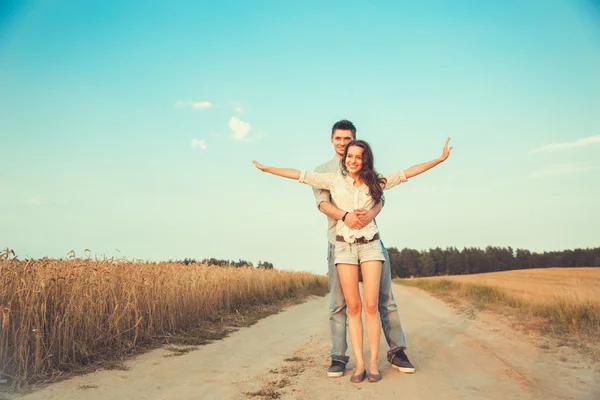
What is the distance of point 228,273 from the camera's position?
40.4 feet

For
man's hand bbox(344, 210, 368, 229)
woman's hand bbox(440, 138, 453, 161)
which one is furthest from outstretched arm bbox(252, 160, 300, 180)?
woman's hand bbox(440, 138, 453, 161)

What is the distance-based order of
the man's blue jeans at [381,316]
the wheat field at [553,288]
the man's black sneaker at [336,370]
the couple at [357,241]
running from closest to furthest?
the couple at [357,241]
the man's black sneaker at [336,370]
the man's blue jeans at [381,316]
the wheat field at [553,288]

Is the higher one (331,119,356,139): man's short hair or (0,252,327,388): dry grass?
(331,119,356,139): man's short hair

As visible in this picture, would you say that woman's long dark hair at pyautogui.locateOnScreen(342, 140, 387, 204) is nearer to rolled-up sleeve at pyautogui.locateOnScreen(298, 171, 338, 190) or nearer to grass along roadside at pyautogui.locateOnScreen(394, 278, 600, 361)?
rolled-up sleeve at pyautogui.locateOnScreen(298, 171, 338, 190)

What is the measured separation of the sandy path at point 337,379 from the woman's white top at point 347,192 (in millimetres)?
1506

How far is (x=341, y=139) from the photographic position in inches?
190

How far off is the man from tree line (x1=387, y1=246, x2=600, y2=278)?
8419 cm

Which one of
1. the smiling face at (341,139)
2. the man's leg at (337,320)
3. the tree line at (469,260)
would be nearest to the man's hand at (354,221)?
the man's leg at (337,320)

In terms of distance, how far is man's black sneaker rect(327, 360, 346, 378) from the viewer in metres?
4.37

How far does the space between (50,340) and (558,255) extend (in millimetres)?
100009

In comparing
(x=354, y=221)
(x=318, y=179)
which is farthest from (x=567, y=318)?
(x=318, y=179)

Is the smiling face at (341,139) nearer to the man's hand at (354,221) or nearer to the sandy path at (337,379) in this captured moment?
the man's hand at (354,221)

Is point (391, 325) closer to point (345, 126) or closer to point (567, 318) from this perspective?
point (345, 126)

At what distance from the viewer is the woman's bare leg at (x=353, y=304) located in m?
4.27
